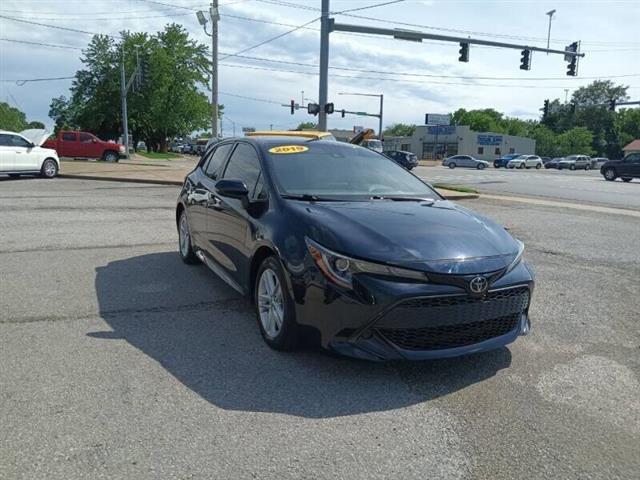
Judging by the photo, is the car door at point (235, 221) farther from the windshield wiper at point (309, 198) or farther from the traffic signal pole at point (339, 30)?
the traffic signal pole at point (339, 30)

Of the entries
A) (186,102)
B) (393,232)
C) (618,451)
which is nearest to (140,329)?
(393,232)

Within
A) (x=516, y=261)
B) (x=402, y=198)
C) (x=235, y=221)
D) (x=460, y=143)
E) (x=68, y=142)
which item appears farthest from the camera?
(x=460, y=143)

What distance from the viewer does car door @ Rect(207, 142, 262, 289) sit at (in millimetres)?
4320

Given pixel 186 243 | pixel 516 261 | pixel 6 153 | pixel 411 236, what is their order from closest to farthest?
pixel 411 236 → pixel 516 261 → pixel 186 243 → pixel 6 153

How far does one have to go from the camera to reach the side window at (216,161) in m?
5.55

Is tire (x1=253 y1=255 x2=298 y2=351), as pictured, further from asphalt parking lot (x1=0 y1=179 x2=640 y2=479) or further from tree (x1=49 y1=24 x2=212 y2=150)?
tree (x1=49 y1=24 x2=212 y2=150)

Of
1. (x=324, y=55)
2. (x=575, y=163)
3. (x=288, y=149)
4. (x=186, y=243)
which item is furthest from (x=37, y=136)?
(x=575, y=163)

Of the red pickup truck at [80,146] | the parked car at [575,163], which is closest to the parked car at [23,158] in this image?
the red pickup truck at [80,146]

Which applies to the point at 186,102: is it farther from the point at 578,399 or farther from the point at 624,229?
the point at 578,399

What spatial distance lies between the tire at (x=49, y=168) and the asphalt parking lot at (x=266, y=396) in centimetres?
1357

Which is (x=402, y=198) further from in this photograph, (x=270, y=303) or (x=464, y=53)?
(x=464, y=53)

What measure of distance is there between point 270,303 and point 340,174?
1414 millimetres

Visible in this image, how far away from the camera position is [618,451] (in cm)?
272

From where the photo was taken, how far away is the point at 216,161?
5738 millimetres
